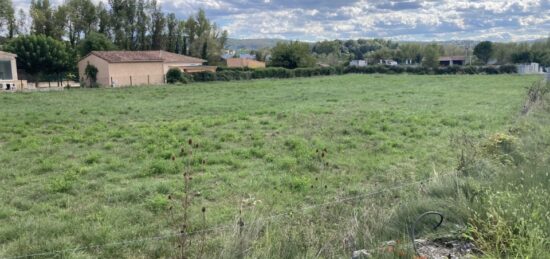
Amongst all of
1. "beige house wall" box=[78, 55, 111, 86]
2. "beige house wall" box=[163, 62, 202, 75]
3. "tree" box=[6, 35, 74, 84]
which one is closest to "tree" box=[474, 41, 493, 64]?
"beige house wall" box=[163, 62, 202, 75]

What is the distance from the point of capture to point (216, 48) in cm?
7162

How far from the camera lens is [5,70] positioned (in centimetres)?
4038

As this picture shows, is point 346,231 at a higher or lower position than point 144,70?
lower

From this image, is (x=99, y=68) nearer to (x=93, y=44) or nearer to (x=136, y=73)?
(x=136, y=73)

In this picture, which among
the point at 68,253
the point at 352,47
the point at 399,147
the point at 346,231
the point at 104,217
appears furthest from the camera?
the point at 352,47

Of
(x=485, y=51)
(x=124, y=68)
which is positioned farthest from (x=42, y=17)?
(x=485, y=51)

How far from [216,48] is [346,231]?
229ft

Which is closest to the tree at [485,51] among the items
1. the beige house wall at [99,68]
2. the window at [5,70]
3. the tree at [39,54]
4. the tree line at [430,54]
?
the tree line at [430,54]

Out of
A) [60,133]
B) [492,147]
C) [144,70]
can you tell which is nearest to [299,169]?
[492,147]

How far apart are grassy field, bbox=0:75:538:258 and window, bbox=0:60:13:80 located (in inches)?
1143

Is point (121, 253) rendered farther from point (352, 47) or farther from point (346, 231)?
point (352, 47)

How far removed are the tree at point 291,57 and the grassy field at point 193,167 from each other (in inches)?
1935

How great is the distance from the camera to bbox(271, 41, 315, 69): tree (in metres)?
64.6

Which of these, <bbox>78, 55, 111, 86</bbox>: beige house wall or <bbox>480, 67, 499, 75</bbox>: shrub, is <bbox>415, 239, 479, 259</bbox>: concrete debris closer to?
<bbox>78, 55, 111, 86</bbox>: beige house wall
